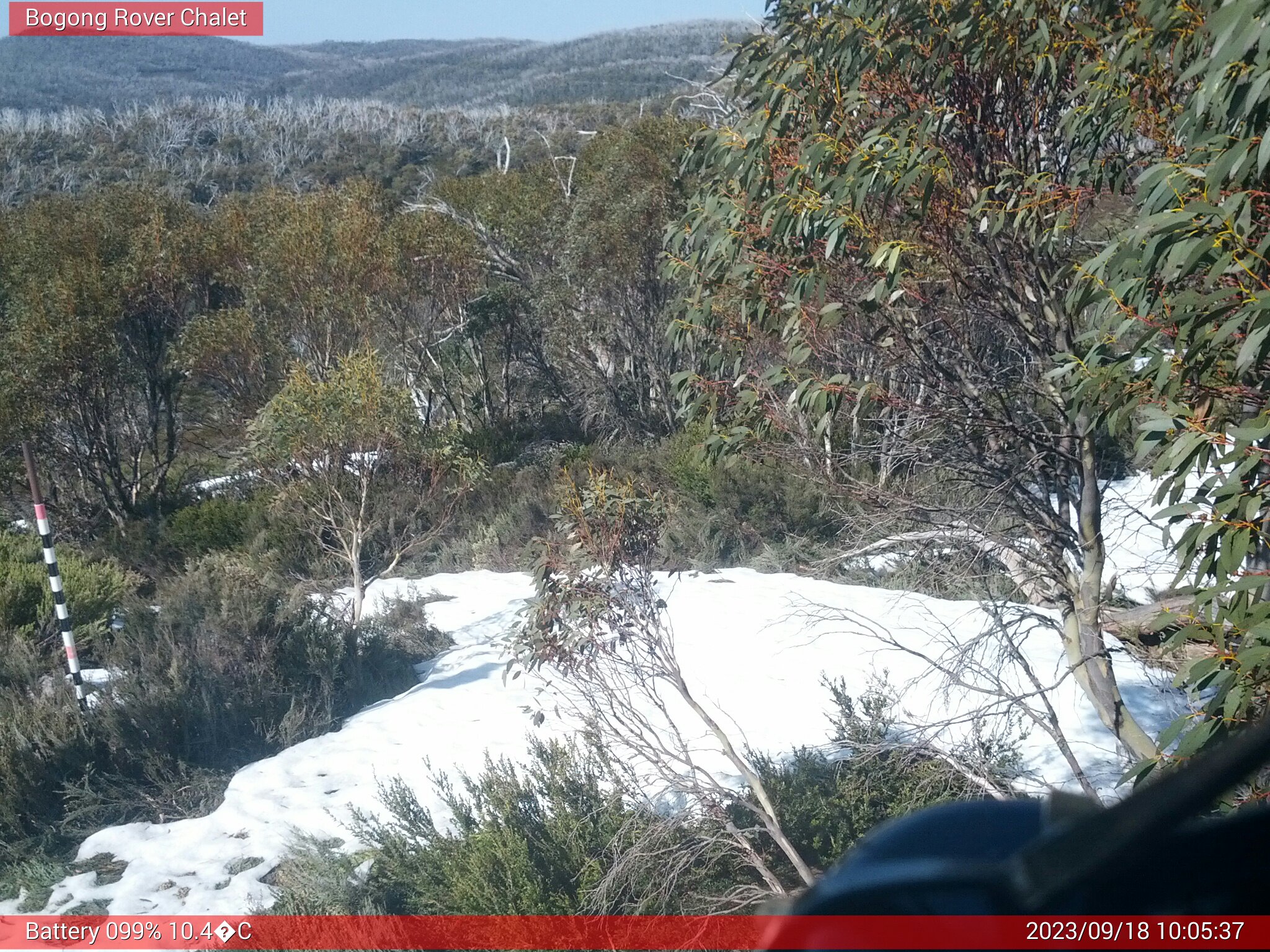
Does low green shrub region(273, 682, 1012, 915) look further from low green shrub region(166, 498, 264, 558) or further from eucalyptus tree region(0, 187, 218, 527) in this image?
eucalyptus tree region(0, 187, 218, 527)

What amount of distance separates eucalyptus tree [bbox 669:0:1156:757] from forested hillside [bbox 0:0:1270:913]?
2 centimetres

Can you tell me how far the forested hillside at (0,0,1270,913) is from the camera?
249 cm

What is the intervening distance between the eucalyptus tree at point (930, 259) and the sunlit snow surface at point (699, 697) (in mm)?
354

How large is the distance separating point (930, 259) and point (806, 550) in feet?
17.1

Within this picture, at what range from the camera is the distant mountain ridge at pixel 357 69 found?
47000 millimetres

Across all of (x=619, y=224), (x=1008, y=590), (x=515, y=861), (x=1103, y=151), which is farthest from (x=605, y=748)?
(x=619, y=224)

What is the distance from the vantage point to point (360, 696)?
679cm

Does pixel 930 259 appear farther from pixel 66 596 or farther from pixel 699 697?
pixel 66 596

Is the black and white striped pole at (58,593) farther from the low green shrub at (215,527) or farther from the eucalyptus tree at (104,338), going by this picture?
the eucalyptus tree at (104,338)

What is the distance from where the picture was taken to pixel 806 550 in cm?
872

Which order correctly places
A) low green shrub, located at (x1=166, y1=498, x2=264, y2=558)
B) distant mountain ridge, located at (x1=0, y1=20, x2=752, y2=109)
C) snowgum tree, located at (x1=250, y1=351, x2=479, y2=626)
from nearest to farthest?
1. snowgum tree, located at (x1=250, y1=351, x2=479, y2=626)
2. low green shrub, located at (x1=166, y1=498, x2=264, y2=558)
3. distant mountain ridge, located at (x1=0, y1=20, x2=752, y2=109)

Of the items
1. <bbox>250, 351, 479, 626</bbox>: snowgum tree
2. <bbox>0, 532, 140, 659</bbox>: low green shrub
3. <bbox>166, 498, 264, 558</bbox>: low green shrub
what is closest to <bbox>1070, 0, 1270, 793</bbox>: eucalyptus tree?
<bbox>250, 351, 479, 626</bbox>: snowgum tree

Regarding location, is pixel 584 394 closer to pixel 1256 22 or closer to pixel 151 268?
pixel 151 268

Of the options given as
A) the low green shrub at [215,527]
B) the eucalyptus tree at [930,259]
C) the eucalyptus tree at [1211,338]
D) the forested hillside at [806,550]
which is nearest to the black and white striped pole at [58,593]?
the forested hillside at [806,550]
